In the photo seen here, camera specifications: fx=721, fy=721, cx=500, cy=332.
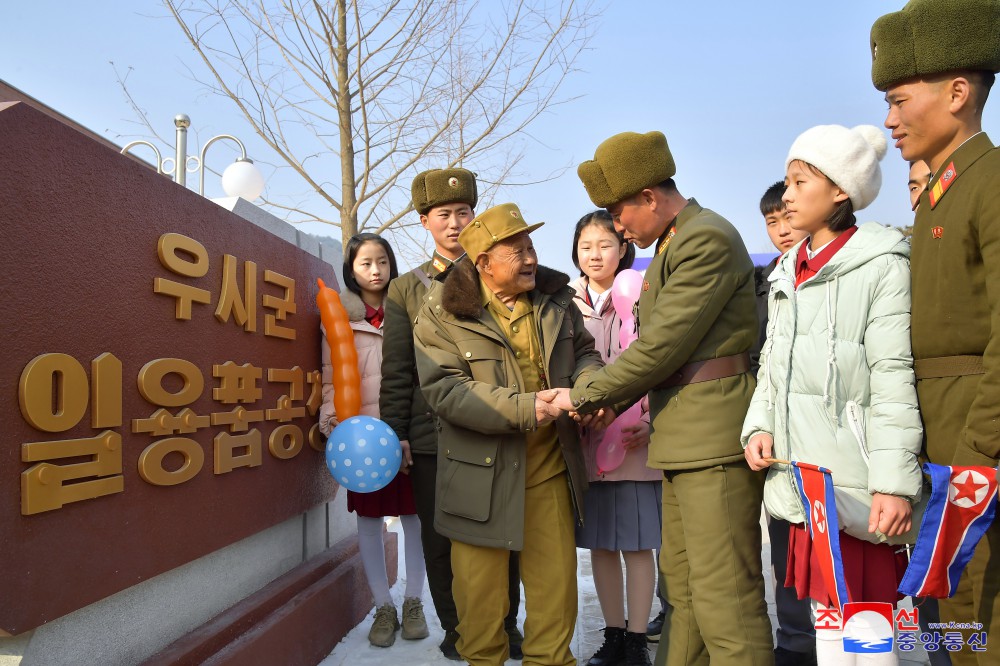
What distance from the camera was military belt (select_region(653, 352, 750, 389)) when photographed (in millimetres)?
2389

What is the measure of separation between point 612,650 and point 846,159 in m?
2.24

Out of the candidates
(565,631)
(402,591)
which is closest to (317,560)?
(402,591)

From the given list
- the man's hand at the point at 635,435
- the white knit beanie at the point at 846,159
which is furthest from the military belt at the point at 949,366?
the man's hand at the point at 635,435

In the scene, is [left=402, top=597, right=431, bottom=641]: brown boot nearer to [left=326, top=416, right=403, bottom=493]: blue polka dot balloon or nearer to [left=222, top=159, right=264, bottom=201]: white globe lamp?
[left=326, top=416, right=403, bottom=493]: blue polka dot balloon

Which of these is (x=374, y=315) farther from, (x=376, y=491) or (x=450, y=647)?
(x=450, y=647)

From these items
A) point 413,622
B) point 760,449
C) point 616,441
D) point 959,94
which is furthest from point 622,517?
point 959,94

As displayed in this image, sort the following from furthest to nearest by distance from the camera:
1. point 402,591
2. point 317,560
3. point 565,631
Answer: point 402,591, point 317,560, point 565,631

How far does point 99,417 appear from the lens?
84.3 inches

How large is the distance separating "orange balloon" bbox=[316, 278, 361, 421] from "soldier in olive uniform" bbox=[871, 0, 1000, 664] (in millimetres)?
2476

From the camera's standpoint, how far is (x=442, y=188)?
354 centimetres

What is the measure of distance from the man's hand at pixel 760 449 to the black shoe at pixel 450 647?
1820 mm

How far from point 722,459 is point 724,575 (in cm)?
35

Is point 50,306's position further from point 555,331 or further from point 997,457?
point 997,457

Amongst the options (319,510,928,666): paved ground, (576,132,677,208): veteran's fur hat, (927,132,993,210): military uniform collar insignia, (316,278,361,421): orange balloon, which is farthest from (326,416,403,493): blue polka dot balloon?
(927,132,993,210): military uniform collar insignia
